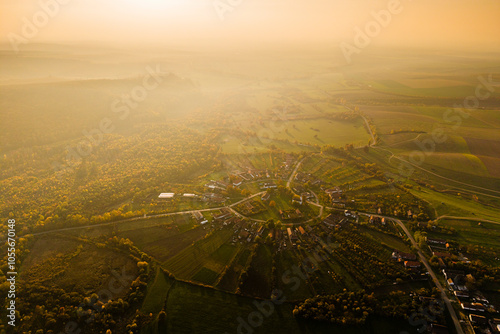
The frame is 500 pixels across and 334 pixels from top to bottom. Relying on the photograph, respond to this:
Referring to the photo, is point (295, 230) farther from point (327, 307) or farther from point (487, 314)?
point (487, 314)

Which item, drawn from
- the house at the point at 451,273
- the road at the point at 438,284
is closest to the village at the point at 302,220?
the house at the point at 451,273

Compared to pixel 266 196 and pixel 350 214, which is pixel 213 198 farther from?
pixel 350 214

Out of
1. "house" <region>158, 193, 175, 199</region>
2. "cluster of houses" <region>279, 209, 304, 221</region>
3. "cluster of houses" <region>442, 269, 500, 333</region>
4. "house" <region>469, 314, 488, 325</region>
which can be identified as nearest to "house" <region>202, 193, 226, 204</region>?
"house" <region>158, 193, 175, 199</region>

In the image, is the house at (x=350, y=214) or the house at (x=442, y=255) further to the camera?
the house at (x=350, y=214)

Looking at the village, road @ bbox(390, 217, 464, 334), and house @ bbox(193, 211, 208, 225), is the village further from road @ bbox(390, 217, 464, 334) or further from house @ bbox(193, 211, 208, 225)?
road @ bbox(390, 217, 464, 334)

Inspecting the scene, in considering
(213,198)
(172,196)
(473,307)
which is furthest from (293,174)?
(473,307)

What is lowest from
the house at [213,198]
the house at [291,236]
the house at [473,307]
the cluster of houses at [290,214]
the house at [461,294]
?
the house at [473,307]

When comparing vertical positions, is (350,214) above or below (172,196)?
below

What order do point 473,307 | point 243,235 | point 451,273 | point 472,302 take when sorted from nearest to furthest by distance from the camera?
point 473,307
point 472,302
point 451,273
point 243,235

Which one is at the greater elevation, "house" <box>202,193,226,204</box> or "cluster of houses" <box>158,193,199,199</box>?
"cluster of houses" <box>158,193,199,199</box>

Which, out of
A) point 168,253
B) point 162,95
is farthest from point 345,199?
point 162,95

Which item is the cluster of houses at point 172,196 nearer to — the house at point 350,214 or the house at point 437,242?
the house at point 350,214
